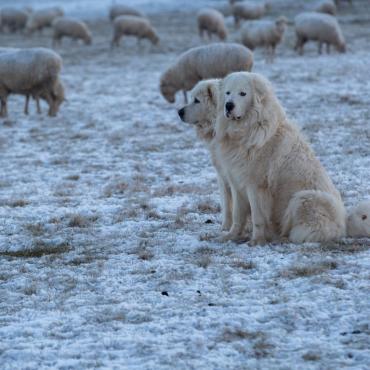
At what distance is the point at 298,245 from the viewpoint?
262 inches

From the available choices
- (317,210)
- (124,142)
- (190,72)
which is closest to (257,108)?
(317,210)

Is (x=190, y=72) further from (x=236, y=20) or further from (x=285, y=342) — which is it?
(x=236, y=20)

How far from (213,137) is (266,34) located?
52.7ft

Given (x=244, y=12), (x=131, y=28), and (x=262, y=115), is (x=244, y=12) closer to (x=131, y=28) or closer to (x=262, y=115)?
(x=131, y=28)

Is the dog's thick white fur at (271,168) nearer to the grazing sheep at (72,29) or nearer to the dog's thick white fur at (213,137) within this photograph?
the dog's thick white fur at (213,137)

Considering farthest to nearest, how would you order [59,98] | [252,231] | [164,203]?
[59,98]
[164,203]
[252,231]

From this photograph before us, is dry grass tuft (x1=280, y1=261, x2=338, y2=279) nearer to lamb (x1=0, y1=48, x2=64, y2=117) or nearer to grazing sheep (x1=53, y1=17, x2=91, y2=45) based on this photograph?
lamb (x1=0, y1=48, x2=64, y2=117)

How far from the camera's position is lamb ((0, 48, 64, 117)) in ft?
51.8

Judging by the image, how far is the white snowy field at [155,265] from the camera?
475 cm

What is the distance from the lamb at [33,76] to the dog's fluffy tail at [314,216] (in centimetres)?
990

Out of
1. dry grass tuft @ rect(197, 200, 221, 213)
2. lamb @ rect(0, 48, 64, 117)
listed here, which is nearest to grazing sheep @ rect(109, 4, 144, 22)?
lamb @ rect(0, 48, 64, 117)

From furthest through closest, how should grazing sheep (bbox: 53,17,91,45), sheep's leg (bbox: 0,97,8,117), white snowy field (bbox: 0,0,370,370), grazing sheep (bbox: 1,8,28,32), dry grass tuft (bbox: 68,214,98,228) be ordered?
grazing sheep (bbox: 1,8,28,32) < grazing sheep (bbox: 53,17,91,45) < sheep's leg (bbox: 0,97,8,117) < dry grass tuft (bbox: 68,214,98,228) < white snowy field (bbox: 0,0,370,370)

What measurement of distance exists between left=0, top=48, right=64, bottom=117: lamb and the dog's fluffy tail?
9.90 m

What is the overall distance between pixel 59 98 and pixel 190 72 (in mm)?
2648
